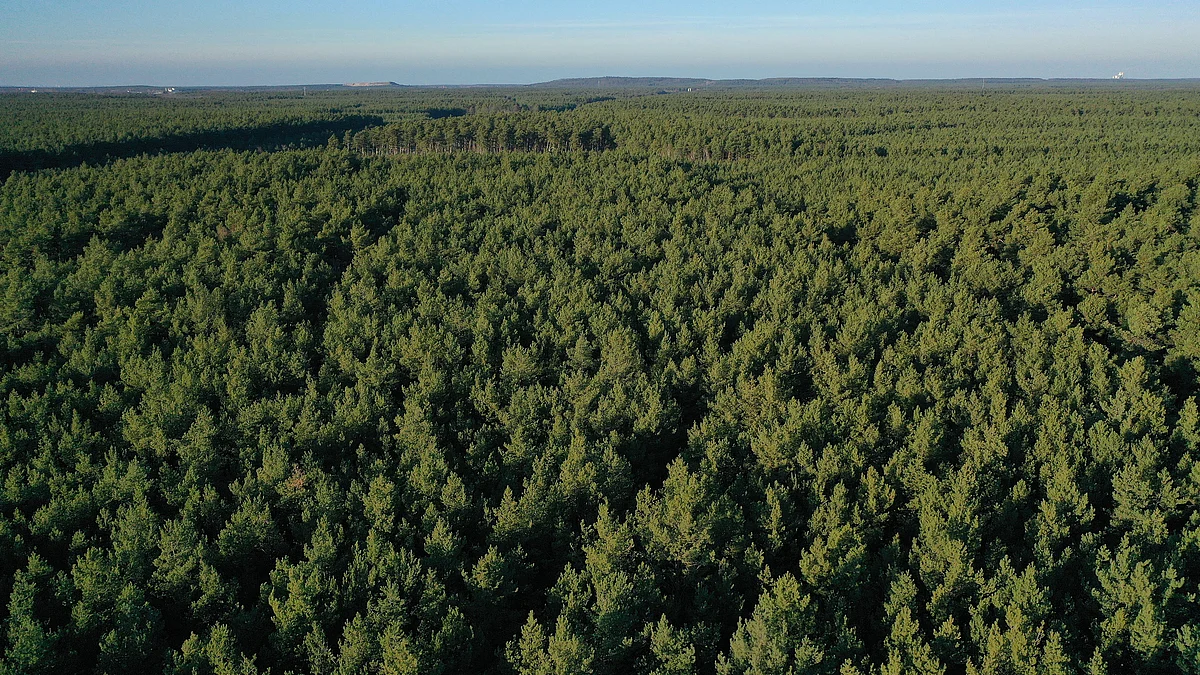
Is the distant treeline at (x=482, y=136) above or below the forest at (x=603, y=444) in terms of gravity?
above

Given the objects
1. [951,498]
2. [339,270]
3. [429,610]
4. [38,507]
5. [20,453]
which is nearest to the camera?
[429,610]

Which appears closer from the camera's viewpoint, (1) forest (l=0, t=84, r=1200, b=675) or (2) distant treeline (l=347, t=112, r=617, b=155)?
(1) forest (l=0, t=84, r=1200, b=675)

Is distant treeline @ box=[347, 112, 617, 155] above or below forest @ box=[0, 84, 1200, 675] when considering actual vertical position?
above

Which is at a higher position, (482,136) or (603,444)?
(482,136)

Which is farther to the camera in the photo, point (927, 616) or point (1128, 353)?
point (1128, 353)

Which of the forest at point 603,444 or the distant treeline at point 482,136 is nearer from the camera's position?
the forest at point 603,444

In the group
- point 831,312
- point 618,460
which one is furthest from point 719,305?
point 618,460

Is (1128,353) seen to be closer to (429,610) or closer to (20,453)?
(429,610)

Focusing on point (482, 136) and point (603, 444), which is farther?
point (482, 136)
